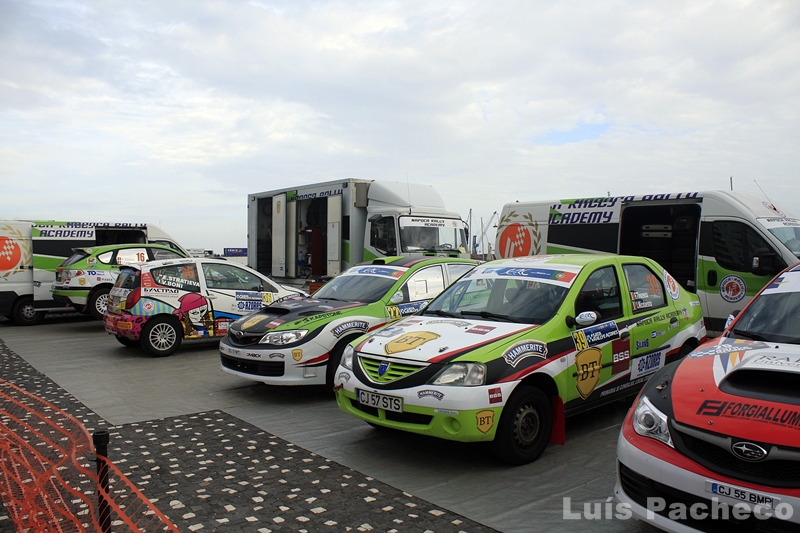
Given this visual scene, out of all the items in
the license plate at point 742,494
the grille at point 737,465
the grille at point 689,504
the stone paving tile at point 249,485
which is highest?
the grille at point 737,465

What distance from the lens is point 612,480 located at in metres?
4.50

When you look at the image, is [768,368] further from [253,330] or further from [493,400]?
[253,330]

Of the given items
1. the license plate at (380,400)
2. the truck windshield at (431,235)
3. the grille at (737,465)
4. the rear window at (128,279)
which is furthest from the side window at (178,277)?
the grille at (737,465)

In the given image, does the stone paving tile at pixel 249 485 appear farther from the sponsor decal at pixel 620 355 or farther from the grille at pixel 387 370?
the sponsor decal at pixel 620 355

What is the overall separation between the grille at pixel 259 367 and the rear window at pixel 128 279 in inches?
142

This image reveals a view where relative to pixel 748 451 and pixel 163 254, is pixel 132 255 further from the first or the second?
pixel 748 451

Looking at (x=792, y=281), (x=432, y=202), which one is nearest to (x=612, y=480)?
(x=792, y=281)

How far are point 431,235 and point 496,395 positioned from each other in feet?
35.1

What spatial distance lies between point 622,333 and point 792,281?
1.46m

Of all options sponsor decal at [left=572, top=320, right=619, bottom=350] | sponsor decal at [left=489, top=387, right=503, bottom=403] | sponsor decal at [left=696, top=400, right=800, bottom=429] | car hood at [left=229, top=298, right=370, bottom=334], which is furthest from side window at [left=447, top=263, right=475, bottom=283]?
sponsor decal at [left=696, top=400, right=800, bottom=429]

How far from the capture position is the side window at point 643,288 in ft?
19.7

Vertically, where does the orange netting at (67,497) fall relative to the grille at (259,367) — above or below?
below

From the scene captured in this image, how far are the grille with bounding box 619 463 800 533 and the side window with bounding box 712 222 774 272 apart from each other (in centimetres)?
722

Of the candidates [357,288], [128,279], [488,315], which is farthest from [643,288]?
[128,279]
